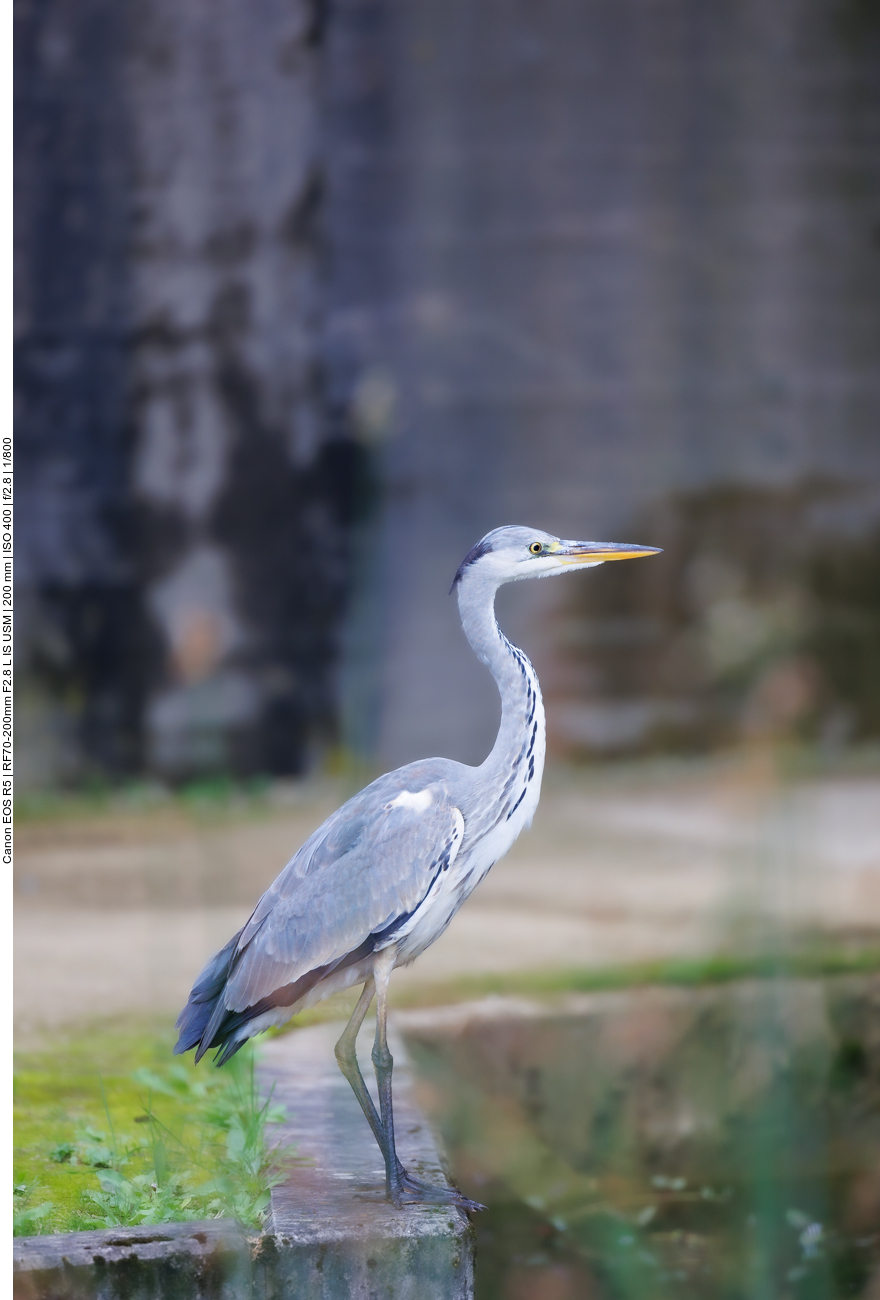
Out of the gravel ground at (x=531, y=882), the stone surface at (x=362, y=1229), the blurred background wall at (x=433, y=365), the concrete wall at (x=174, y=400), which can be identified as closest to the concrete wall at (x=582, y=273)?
the blurred background wall at (x=433, y=365)

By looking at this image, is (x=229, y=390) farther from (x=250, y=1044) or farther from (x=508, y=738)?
(x=508, y=738)

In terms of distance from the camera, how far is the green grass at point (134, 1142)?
2.17 metres

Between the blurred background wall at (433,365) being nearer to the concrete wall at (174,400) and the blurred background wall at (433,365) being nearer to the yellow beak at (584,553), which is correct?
the concrete wall at (174,400)

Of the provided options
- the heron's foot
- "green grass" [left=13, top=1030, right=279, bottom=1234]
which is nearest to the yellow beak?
the heron's foot

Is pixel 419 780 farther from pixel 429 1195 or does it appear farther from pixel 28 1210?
pixel 28 1210

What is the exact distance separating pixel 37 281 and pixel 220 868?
3642mm

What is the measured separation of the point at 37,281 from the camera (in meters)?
7.25

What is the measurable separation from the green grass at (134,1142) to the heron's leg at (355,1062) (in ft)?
0.67

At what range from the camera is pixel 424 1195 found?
2123 mm

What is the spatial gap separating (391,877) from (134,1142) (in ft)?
2.78

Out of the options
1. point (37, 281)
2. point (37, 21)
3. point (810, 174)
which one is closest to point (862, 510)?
point (810, 174)

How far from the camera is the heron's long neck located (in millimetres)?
2250

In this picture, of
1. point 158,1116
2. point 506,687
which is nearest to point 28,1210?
point 158,1116

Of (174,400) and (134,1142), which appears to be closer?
(134,1142)
